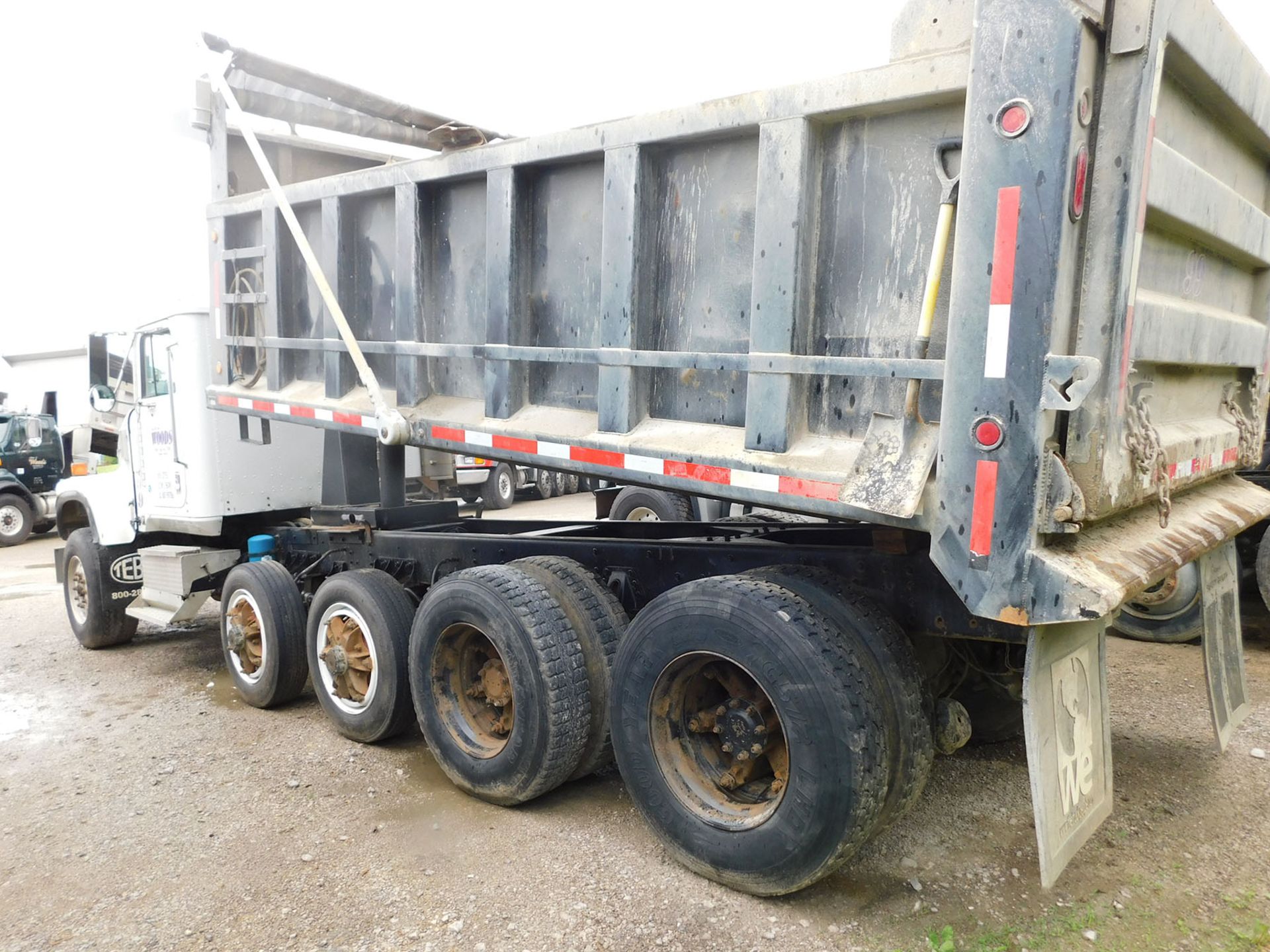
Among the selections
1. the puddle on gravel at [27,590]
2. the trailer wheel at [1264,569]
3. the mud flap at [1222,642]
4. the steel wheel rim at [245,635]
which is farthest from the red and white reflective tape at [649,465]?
the puddle on gravel at [27,590]

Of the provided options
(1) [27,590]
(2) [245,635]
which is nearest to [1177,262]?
(2) [245,635]

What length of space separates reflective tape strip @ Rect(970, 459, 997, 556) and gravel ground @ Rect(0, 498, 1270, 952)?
4.44 feet

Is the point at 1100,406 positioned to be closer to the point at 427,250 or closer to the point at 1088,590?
the point at 1088,590

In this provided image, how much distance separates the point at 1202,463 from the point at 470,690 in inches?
126

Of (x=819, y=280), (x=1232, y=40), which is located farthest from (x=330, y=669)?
(x=1232, y=40)

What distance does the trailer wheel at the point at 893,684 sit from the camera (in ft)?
9.95

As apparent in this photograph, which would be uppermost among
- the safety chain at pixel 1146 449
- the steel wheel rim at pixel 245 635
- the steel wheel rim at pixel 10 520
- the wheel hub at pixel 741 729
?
the safety chain at pixel 1146 449

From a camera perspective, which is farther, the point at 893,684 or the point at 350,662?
the point at 350,662

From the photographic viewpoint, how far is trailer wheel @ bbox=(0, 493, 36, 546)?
13.9 meters

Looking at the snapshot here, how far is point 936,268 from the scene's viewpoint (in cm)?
269

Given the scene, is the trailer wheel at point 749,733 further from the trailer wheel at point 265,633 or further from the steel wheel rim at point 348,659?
the trailer wheel at point 265,633

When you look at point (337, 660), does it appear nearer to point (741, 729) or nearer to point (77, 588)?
point (741, 729)

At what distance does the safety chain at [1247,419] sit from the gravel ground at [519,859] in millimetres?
1461

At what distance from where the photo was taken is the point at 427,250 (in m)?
4.48
